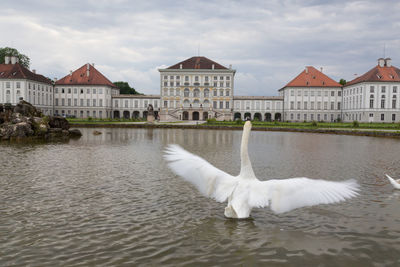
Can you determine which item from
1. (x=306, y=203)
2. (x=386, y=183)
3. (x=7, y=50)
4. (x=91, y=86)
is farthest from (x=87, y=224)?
(x=7, y=50)

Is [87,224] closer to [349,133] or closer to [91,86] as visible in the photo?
[349,133]

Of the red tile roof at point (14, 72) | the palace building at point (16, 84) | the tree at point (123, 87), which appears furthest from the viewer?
the tree at point (123, 87)

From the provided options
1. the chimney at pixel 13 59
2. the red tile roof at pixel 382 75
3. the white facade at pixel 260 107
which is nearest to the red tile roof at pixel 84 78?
the chimney at pixel 13 59

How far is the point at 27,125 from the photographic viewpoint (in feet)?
84.7

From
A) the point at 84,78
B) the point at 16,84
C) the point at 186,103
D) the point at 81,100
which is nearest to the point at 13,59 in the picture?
the point at 16,84

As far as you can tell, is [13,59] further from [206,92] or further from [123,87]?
[206,92]

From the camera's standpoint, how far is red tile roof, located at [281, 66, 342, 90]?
87125 mm

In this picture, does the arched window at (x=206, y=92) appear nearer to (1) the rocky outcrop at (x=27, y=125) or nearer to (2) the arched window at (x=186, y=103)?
(2) the arched window at (x=186, y=103)

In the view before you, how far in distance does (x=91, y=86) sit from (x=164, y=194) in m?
87.3

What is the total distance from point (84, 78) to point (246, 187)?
304 feet

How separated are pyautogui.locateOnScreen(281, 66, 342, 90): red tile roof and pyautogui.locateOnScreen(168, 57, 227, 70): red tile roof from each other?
2085 cm

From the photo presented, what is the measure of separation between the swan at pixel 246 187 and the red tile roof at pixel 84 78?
89483mm

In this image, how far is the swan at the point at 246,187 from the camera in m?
5.04

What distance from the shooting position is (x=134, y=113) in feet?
316
